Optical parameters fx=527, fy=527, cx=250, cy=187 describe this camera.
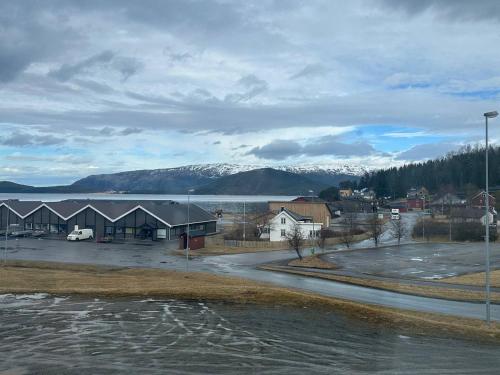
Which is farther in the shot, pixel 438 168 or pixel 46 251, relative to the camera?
pixel 438 168

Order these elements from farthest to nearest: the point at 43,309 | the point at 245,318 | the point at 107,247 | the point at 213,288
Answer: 1. the point at 107,247
2. the point at 213,288
3. the point at 43,309
4. the point at 245,318

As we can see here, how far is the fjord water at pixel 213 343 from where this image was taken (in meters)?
12.6

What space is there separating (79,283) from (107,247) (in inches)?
1153

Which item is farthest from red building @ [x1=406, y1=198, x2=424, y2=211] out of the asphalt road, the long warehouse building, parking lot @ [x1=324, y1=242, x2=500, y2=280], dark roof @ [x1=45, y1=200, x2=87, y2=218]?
dark roof @ [x1=45, y1=200, x2=87, y2=218]

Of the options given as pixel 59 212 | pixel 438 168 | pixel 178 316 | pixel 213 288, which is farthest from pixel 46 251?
pixel 438 168

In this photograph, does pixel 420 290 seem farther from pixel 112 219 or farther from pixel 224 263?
pixel 112 219

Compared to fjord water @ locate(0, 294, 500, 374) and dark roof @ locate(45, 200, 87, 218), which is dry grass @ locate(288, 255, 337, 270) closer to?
fjord water @ locate(0, 294, 500, 374)

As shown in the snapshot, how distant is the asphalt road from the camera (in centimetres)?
2564

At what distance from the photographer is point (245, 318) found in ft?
60.8

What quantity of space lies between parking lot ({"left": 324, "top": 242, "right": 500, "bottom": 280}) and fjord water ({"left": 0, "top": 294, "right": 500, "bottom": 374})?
2132 cm

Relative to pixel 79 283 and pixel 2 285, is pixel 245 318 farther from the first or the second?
pixel 2 285

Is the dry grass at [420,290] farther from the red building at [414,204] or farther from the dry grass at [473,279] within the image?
the red building at [414,204]

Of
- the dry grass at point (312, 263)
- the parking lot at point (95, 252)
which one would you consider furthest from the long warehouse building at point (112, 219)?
the dry grass at point (312, 263)

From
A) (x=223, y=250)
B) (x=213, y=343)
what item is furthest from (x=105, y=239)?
(x=213, y=343)
